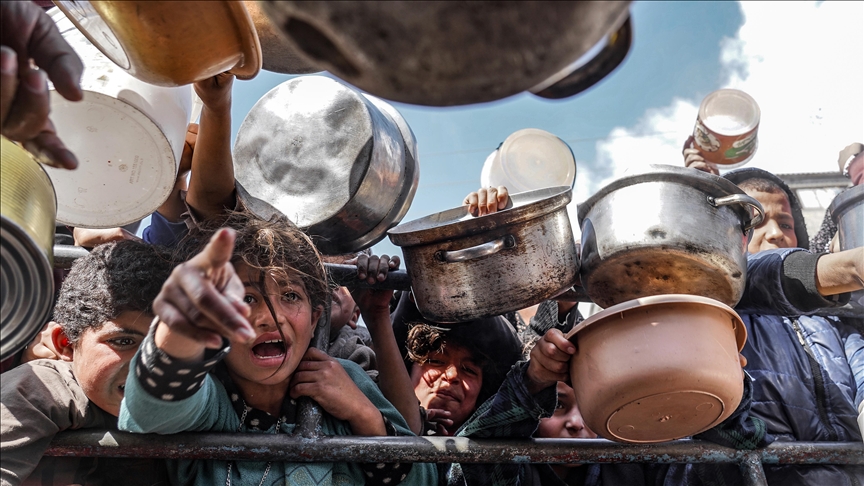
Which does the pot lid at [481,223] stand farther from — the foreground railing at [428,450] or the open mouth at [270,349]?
the foreground railing at [428,450]

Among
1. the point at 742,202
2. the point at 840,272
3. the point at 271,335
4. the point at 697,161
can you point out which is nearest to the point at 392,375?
the point at 271,335

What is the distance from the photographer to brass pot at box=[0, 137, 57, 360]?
1.35 metres

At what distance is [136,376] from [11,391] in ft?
1.42

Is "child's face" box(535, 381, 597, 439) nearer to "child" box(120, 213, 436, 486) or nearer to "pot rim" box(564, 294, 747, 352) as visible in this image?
"child" box(120, 213, 436, 486)

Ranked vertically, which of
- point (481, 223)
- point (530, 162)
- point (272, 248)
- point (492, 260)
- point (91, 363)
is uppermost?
point (481, 223)

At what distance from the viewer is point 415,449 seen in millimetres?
1990

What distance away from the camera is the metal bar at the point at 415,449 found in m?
1.87

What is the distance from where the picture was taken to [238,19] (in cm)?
150

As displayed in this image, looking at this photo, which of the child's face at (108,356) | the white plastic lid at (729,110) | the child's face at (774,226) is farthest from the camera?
the white plastic lid at (729,110)

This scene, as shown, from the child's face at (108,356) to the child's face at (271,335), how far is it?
0.28 metres

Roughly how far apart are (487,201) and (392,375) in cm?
75

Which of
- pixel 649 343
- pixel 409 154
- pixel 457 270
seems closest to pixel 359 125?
pixel 409 154

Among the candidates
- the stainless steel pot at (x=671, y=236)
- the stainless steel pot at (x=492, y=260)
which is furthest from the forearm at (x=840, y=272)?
the stainless steel pot at (x=492, y=260)

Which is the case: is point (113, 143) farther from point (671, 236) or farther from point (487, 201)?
point (671, 236)
